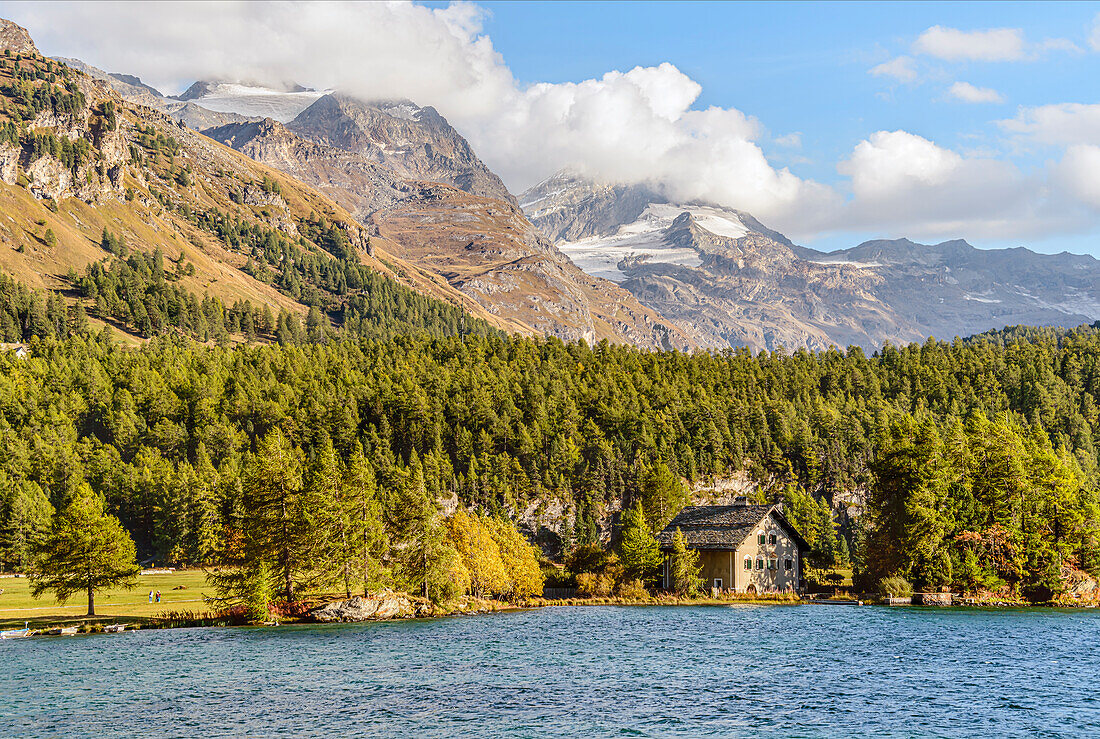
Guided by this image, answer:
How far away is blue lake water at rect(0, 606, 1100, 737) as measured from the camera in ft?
149

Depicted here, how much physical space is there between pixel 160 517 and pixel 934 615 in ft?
426

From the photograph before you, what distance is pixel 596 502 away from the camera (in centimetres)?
18938

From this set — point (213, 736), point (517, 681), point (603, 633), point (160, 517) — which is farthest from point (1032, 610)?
point (160, 517)

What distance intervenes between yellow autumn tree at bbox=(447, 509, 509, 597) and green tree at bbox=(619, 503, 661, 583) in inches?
692

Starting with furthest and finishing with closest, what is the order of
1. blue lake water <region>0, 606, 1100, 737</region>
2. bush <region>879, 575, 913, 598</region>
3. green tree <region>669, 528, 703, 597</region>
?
green tree <region>669, 528, 703, 597</region> → bush <region>879, 575, 913, 598</region> → blue lake water <region>0, 606, 1100, 737</region>

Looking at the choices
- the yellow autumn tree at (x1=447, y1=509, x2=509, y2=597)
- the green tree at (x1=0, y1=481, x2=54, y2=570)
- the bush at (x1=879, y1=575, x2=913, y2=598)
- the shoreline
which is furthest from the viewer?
the green tree at (x1=0, y1=481, x2=54, y2=570)

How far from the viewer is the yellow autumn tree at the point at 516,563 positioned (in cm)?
11950

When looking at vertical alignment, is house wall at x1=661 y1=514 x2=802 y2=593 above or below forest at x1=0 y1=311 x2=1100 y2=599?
below

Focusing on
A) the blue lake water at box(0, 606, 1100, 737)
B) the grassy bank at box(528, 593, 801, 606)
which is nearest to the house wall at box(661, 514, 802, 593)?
the grassy bank at box(528, 593, 801, 606)

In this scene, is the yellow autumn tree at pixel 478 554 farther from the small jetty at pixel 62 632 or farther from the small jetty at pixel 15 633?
the small jetty at pixel 15 633

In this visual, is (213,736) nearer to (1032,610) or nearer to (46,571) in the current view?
(46,571)

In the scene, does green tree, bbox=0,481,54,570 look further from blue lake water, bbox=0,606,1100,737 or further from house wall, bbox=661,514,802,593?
house wall, bbox=661,514,802,593

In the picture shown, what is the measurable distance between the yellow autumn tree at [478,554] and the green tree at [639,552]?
57.7 ft

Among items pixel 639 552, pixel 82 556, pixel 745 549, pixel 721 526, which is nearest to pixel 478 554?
pixel 639 552
